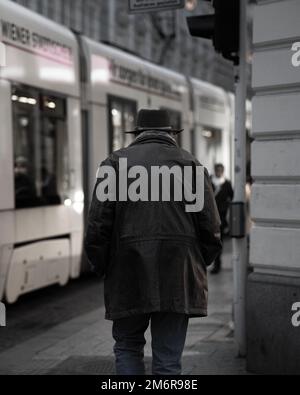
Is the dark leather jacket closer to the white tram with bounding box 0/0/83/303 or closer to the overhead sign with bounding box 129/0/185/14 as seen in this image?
the overhead sign with bounding box 129/0/185/14

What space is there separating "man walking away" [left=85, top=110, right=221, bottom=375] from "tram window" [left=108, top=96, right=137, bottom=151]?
6.28m

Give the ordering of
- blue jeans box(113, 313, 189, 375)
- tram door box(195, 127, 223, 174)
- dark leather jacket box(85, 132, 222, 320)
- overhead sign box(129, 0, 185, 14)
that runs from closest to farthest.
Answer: dark leather jacket box(85, 132, 222, 320)
blue jeans box(113, 313, 189, 375)
overhead sign box(129, 0, 185, 14)
tram door box(195, 127, 223, 174)

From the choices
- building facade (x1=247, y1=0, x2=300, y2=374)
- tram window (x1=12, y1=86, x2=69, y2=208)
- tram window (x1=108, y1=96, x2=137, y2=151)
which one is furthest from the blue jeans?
tram window (x1=108, y1=96, x2=137, y2=151)

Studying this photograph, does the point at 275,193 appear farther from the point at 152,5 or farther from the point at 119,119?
the point at 119,119

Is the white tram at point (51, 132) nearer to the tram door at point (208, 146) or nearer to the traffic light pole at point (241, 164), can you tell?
the traffic light pole at point (241, 164)

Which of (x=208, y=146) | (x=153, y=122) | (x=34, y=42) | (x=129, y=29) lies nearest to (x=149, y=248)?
(x=153, y=122)

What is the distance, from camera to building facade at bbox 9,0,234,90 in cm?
2992

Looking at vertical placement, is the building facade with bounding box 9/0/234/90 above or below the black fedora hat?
above

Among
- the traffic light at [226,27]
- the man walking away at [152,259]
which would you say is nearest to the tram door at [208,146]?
the traffic light at [226,27]

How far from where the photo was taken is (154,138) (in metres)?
4.35

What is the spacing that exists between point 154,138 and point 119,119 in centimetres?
646

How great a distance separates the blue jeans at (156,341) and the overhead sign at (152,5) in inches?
142

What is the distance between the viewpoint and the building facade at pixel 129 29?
29922 mm
